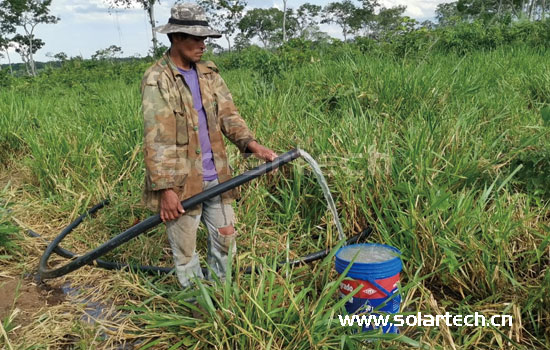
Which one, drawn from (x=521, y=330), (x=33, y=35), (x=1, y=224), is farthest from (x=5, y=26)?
(x=521, y=330)

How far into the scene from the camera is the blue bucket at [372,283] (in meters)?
2.09

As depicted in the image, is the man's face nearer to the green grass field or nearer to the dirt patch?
the green grass field

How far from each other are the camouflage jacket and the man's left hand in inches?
7.0

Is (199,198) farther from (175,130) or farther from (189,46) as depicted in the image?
(189,46)

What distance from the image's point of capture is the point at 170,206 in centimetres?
221

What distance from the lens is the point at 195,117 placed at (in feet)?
7.58

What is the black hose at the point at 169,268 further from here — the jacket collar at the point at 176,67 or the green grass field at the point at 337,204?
the jacket collar at the point at 176,67

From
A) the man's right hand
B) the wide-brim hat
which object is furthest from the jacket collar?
the man's right hand

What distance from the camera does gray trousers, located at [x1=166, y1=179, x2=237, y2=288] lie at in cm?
239

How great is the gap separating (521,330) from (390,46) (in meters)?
4.63

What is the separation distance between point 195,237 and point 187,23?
1.15 m

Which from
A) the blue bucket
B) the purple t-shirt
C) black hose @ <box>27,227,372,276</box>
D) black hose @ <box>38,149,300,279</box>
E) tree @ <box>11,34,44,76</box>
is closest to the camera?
the blue bucket

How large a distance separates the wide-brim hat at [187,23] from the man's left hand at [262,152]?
25.4 inches

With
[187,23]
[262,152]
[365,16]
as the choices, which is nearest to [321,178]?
[262,152]
